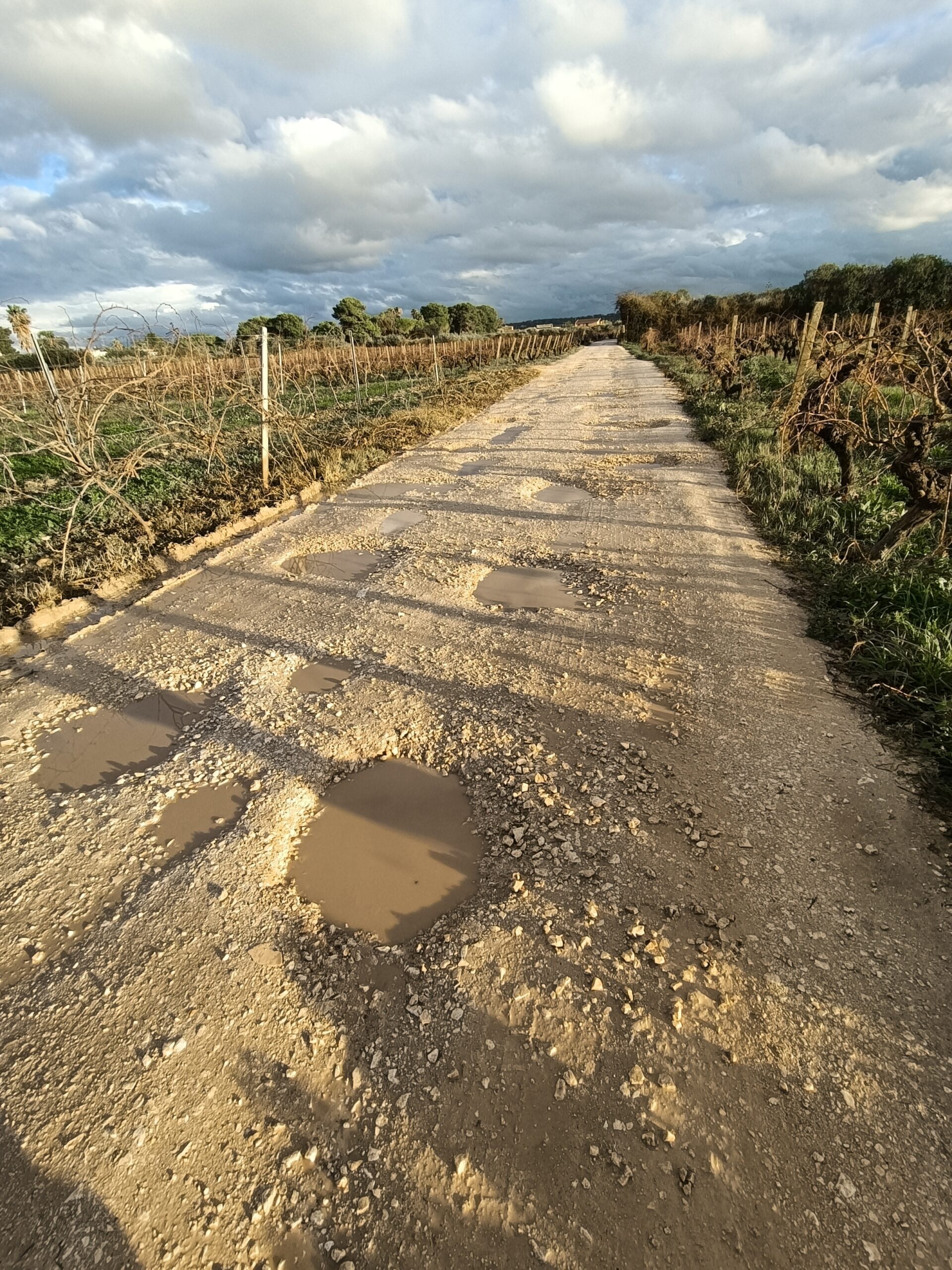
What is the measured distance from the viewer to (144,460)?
20.8ft

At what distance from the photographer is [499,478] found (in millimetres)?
8367

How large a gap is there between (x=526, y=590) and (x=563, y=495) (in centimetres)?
296

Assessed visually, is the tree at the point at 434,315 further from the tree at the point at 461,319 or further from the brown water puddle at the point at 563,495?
the brown water puddle at the point at 563,495

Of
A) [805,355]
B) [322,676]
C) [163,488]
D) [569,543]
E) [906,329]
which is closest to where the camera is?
[322,676]

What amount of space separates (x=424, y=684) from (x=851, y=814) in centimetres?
241

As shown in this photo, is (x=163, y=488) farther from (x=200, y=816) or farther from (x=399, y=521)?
(x=200, y=816)

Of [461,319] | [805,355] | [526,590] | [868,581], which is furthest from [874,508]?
[461,319]

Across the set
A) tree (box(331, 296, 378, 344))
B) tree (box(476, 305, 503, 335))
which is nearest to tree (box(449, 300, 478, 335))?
tree (box(476, 305, 503, 335))

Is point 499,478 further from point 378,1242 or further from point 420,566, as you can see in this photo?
point 378,1242

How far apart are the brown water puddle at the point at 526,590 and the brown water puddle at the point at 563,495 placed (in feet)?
7.31

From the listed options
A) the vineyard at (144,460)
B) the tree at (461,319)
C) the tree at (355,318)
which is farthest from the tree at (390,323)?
the vineyard at (144,460)

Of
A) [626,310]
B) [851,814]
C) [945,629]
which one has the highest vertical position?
[626,310]

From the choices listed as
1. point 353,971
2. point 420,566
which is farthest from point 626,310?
point 353,971

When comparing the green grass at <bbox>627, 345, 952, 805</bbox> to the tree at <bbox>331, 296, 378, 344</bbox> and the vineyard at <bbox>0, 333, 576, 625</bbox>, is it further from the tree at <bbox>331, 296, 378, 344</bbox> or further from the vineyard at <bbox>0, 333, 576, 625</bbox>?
the tree at <bbox>331, 296, 378, 344</bbox>
